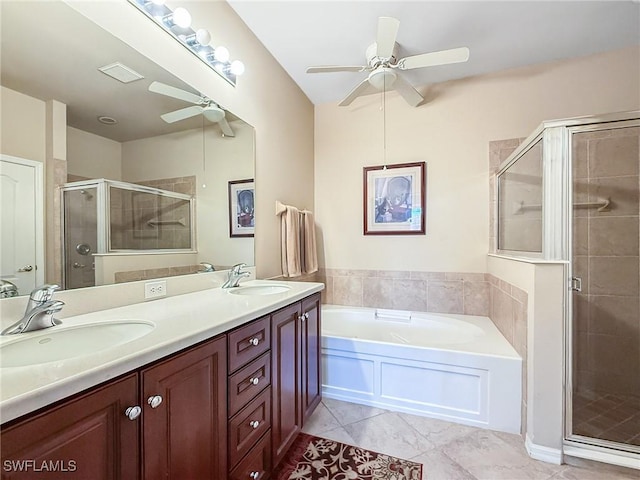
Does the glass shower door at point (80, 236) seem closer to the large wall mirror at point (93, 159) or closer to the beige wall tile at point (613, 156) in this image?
the large wall mirror at point (93, 159)

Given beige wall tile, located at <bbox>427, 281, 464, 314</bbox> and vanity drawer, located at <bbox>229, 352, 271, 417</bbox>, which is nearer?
vanity drawer, located at <bbox>229, 352, 271, 417</bbox>

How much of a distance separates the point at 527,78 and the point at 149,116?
3025mm

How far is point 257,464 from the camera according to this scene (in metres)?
1.20

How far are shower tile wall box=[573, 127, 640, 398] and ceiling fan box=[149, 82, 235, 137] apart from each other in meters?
2.51

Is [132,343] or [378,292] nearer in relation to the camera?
[132,343]

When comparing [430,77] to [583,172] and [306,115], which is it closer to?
[306,115]

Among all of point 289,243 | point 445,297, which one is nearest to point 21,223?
point 289,243

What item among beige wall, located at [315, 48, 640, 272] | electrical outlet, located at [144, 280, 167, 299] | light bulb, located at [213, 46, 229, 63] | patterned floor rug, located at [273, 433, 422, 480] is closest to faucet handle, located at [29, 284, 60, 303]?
electrical outlet, located at [144, 280, 167, 299]

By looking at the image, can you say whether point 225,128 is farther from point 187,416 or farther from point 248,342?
point 187,416

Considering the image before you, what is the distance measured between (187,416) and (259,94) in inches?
85.4

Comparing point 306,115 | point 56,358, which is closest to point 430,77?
point 306,115

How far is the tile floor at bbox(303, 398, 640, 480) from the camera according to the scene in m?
1.43

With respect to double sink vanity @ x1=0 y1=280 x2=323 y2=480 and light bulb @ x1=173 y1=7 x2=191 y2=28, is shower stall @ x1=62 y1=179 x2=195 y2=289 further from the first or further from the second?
light bulb @ x1=173 y1=7 x2=191 y2=28

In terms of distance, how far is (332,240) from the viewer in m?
3.14
